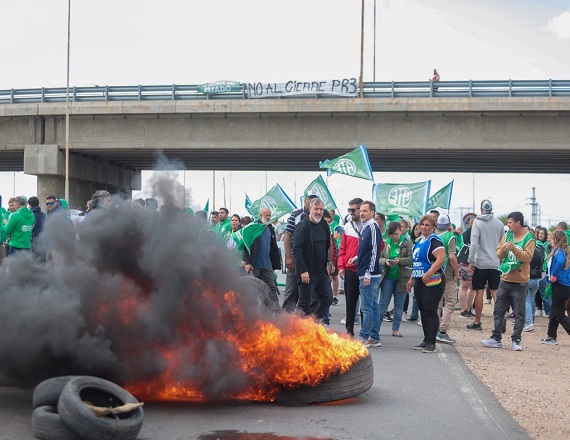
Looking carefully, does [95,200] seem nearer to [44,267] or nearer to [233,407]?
[44,267]

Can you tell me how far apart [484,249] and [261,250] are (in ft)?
12.5

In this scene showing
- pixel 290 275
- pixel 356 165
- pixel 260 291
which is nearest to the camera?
pixel 260 291

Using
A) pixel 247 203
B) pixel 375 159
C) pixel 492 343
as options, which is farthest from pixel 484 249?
pixel 375 159

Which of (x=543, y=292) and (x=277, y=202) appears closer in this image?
(x=543, y=292)

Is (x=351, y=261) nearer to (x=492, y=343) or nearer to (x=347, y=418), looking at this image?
(x=492, y=343)

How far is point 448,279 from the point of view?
13516 millimetres

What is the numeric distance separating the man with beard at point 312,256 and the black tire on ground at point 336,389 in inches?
137

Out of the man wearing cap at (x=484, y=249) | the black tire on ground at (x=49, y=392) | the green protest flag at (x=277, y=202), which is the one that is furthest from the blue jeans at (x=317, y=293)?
the green protest flag at (x=277, y=202)

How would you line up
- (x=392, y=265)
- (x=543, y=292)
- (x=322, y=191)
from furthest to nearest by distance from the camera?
(x=322, y=191) < (x=543, y=292) < (x=392, y=265)

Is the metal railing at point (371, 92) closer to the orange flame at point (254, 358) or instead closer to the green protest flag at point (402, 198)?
the green protest flag at point (402, 198)

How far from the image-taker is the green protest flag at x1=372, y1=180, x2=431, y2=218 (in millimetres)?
21141

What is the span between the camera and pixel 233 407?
681 cm

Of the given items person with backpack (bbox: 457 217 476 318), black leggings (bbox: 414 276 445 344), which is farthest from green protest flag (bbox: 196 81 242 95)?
black leggings (bbox: 414 276 445 344)

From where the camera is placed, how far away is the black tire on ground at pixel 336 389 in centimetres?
697
